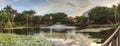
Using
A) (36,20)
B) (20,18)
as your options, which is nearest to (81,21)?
(36,20)

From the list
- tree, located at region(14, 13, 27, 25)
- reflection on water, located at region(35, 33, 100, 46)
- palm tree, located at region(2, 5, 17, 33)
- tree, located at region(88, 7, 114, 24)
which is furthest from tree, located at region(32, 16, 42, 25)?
tree, located at region(88, 7, 114, 24)

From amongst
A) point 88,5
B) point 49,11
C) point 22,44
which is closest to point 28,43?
point 22,44

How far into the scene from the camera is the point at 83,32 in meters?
7.15

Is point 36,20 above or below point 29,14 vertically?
below

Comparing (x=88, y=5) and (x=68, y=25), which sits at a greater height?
(x=88, y=5)

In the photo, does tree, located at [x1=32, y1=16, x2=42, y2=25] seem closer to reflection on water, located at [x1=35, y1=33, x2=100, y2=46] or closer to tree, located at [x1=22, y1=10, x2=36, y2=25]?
tree, located at [x1=22, y1=10, x2=36, y2=25]

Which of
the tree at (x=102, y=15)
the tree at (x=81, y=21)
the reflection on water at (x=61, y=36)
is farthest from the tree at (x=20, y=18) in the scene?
the tree at (x=102, y=15)

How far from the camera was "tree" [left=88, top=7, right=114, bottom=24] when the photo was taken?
611 centimetres

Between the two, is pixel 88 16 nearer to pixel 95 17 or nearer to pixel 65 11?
pixel 95 17

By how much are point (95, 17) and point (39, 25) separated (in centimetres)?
154

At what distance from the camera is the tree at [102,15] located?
6.11 meters

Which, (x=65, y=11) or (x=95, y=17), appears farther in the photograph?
(x=65, y=11)

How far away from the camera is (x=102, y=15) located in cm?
610

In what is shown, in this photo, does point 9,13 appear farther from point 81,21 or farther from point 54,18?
point 81,21
